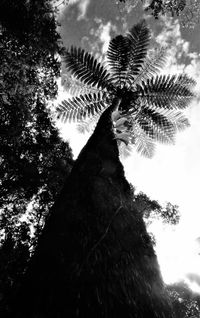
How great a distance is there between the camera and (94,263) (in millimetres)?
1442

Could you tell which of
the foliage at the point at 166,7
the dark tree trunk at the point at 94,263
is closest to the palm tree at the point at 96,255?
the dark tree trunk at the point at 94,263

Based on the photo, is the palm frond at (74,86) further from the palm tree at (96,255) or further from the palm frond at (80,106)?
the palm tree at (96,255)

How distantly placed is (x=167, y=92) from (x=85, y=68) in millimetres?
2576

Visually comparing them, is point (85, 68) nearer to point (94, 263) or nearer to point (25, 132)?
point (25, 132)

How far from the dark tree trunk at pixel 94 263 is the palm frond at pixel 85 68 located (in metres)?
6.06

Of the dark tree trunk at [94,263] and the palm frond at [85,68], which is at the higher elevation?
the palm frond at [85,68]

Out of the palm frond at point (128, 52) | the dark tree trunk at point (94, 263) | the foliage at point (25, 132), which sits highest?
the palm frond at point (128, 52)

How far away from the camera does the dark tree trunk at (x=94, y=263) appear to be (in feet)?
4.05

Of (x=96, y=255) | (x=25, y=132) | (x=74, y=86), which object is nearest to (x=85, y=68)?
(x=74, y=86)

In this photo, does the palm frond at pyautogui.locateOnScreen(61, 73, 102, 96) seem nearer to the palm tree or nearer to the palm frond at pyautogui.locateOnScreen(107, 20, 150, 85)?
the palm frond at pyautogui.locateOnScreen(107, 20, 150, 85)

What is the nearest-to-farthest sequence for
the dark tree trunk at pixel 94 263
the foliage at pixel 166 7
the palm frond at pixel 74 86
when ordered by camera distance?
the dark tree trunk at pixel 94 263 → the foliage at pixel 166 7 → the palm frond at pixel 74 86

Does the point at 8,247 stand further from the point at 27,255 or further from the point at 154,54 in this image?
the point at 154,54

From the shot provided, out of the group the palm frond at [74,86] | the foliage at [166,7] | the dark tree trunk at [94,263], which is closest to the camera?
the dark tree trunk at [94,263]

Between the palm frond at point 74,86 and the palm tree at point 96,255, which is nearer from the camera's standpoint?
the palm tree at point 96,255
